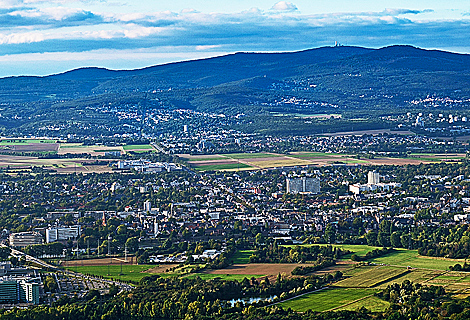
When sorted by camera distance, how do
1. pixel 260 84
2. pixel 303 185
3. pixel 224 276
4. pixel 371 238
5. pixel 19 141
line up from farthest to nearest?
pixel 260 84
pixel 19 141
pixel 303 185
pixel 371 238
pixel 224 276

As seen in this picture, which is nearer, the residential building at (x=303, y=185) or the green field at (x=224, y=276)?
the green field at (x=224, y=276)

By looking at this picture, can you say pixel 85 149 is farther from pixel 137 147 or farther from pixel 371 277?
pixel 371 277

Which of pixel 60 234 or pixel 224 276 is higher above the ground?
pixel 60 234

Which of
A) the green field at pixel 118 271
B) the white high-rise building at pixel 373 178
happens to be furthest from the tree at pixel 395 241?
the white high-rise building at pixel 373 178

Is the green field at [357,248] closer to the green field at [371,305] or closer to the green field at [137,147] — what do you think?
the green field at [371,305]

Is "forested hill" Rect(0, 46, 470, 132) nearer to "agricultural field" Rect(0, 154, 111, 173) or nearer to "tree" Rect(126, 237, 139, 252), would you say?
"agricultural field" Rect(0, 154, 111, 173)

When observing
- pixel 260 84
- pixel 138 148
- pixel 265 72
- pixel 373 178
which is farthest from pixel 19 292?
pixel 265 72

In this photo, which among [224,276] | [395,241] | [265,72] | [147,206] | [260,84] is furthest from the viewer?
[265,72]
